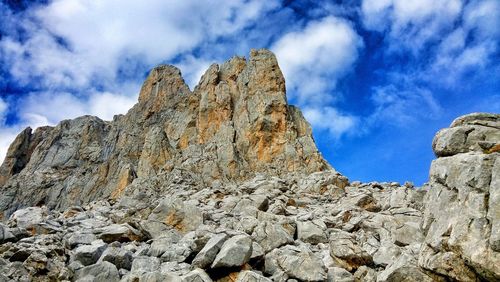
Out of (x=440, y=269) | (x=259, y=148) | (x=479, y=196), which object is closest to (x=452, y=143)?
(x=479, y=196)

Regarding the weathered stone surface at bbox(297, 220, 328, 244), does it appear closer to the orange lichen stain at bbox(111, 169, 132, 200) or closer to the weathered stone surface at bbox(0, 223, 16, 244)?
the weathered stone surface at bbox(0, 223, 16, 244)

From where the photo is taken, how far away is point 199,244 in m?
22.2

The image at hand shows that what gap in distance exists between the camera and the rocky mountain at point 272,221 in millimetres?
16438

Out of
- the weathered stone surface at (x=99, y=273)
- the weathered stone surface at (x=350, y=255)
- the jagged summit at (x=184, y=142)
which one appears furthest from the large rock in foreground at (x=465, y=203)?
the jagged summit at (x=184, y=142)

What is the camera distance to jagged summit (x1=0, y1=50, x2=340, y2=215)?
217 ft

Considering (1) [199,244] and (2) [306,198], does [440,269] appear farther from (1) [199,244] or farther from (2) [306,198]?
(2) [306,198]

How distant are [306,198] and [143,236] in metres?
20.2

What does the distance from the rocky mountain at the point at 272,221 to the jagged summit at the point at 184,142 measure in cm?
37

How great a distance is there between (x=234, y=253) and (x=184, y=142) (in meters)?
59.7

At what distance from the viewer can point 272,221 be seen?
27.4 m

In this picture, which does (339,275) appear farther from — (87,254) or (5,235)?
(5,235)

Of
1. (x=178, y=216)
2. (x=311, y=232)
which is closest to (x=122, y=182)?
(x=178, y=216)

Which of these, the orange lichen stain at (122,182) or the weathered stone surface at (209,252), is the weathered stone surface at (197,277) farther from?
the orange lichen stain at (122,182)

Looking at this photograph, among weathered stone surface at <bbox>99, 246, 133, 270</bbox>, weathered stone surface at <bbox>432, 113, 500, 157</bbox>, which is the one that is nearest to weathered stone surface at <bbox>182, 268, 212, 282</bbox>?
weathered stone surface at <bbox>99, 246, 133, 270</bbox>
